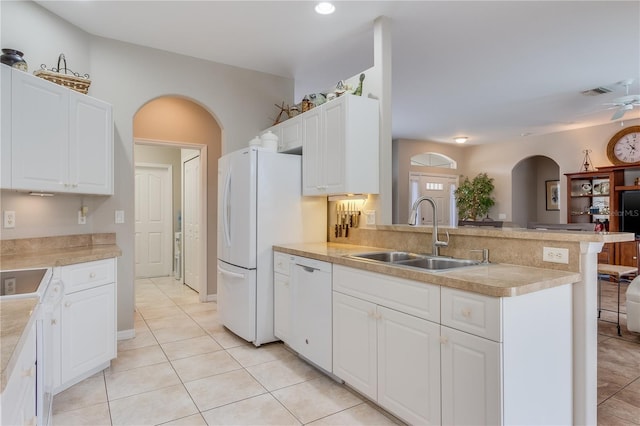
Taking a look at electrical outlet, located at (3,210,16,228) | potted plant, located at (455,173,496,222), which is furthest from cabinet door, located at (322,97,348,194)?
potted plant, located at (455,173,496,222)

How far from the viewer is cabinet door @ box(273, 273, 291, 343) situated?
3055mm

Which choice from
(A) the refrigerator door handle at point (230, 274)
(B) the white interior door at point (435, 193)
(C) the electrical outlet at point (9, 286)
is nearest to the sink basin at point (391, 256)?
(A) the refrigerator door handle at point (230, 274)

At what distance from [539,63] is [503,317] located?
3.69 m

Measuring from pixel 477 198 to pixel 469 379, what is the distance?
7367mm

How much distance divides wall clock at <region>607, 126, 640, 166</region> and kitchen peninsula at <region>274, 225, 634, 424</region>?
581 centimetres

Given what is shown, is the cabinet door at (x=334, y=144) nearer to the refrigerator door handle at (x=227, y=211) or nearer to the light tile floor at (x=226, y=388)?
the refrigerator door handle at (x=227, y=211)

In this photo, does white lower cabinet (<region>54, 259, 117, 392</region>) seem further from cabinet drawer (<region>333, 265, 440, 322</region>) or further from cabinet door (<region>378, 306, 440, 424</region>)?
cabinet door (<region>378, 306, 440, 424</region>)

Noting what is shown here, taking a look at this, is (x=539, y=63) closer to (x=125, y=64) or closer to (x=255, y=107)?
(x=255, y=107)

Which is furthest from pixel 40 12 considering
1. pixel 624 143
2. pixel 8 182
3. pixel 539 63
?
pixel 624 143

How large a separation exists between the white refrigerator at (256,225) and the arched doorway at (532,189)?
6.39 m

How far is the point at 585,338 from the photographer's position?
184 centimetres

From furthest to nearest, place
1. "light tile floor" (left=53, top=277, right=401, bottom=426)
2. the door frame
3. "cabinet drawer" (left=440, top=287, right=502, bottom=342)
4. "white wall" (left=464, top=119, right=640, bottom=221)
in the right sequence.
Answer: "white wall" (left=464, top=119, right=640, bottom=221), the door frame, "light tile floor" (left=53, top=277, right=401, bottom=426), "cabinet drawer" (left=440, top=287, right=502, bottom=342)

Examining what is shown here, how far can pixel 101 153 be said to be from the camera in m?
2.96

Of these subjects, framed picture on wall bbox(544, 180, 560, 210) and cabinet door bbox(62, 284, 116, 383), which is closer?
cabinet door bbox(62, 284, 116, 383)
